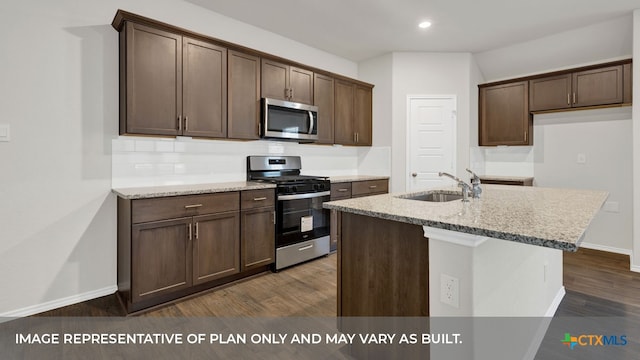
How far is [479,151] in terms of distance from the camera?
15.9 ft

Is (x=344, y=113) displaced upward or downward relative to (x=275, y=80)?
downward

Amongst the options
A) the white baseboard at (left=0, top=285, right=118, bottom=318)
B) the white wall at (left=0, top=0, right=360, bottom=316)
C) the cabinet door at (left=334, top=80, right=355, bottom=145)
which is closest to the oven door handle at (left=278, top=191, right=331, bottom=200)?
the cabinet door at (left=334, top=80, right=355, bottom=145)

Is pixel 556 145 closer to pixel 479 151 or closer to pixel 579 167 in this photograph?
pixel 579 167

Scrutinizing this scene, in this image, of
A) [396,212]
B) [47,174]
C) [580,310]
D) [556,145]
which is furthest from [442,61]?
[47,174]

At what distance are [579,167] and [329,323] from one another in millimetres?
4049

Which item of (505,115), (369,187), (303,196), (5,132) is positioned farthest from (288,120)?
(505,115)

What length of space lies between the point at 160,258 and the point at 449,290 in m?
2.07

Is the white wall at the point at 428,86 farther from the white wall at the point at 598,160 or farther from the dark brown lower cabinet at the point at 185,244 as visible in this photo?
the dark brown lower cabinet at the point at 185,244

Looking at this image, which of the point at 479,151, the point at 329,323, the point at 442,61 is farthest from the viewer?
the point at 479,151

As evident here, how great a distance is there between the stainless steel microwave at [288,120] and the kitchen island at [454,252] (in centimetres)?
183

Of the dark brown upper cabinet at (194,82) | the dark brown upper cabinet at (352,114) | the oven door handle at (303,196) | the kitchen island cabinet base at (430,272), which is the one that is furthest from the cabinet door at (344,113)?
the kitchen island cabinet base at (430,272)

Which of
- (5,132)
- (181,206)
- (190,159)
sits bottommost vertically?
(181,206)

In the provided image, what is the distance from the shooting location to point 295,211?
132 inches

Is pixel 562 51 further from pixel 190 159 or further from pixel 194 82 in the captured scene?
pixel 190 159
